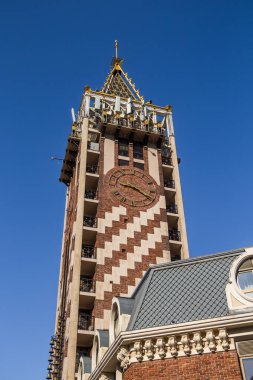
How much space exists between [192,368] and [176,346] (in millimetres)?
1000

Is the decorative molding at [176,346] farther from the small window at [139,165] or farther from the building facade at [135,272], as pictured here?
the small window at [139,165]

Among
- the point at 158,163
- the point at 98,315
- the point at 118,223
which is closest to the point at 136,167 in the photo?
the point at 158,163

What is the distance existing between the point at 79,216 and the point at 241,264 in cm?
A: 1991

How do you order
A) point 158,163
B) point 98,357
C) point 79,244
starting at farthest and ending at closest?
point 158,163 → point 79,244 → point 98,357

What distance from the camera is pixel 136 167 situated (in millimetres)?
41156

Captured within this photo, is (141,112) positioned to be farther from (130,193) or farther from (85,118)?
(130,193)

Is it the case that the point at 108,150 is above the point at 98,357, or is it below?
above

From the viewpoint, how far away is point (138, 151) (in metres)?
43.0

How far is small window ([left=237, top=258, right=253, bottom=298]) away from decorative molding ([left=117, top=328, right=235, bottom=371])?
1.88 metres

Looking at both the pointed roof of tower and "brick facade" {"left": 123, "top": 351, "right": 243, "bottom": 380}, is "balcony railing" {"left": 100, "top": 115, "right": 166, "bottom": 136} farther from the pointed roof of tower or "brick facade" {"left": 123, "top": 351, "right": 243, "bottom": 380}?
"brick facade" {"left": 123, "top": 351, "right": 243, "bottom": 380}

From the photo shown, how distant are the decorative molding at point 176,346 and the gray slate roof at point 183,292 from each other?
0.84 meters

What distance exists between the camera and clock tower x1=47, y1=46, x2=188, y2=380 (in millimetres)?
33125

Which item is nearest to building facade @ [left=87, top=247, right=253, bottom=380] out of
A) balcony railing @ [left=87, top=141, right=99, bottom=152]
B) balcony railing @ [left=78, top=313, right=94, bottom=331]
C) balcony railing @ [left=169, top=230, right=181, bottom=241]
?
balcony railing @ [left=78, top=313, right=94, bottom=331]

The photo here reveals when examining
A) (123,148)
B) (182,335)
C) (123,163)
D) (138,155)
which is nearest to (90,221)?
(123,163)
